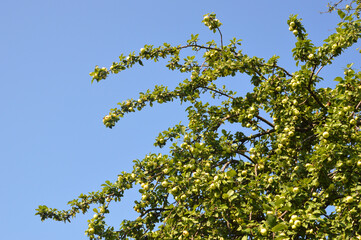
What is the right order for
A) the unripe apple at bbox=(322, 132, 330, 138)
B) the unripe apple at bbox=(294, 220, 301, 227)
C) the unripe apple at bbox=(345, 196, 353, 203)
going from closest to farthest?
the unripe apple at bbox=(294, 220, 301, 227) < the unripe apple at bbox=(345, 196, 353, 203) < the unripe apple at bbox=(322, 132, 330, 138)

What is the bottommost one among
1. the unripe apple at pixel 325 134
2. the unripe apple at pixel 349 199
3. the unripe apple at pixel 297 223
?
the unripe apple at pixel 297 223

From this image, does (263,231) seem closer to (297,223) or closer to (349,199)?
(297,223)

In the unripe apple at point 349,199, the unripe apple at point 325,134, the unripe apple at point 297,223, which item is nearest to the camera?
the unripe apple at point 297,223

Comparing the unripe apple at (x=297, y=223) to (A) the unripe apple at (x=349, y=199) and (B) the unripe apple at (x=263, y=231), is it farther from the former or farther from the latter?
(A) the unripe apple at (x=349, y=199)

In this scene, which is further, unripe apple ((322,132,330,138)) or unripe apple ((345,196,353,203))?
unripe apple ((322,132,330,138))

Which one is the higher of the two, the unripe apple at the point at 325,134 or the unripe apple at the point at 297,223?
the unripe apple at the point at 325,134

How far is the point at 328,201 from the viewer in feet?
16.3

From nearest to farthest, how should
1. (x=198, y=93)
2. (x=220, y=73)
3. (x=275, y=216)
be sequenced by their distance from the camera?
(x=275, y=216) → (x=220, y=73) → (x=198, y=93)

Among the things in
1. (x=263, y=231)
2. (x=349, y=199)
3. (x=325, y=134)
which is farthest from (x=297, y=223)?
(x=325, y=134)

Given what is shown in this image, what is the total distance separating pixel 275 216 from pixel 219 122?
3.22 m

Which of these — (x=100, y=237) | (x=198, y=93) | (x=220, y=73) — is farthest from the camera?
(x=198, y=93)

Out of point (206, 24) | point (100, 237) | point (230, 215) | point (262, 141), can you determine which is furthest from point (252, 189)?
point (206, 24)

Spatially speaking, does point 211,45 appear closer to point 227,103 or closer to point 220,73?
point 220,73

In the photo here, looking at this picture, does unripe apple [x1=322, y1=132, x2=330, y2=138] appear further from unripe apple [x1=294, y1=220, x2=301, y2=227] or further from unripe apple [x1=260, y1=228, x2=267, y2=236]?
unripe apple [x1=260, y1=228, x2=267, y2=236]
